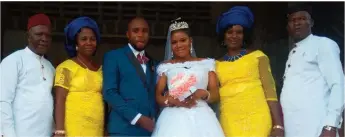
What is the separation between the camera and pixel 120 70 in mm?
4766

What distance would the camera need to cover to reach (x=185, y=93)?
4703 mm

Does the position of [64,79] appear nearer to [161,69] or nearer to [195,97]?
[161,69]

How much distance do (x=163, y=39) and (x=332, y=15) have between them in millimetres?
1802

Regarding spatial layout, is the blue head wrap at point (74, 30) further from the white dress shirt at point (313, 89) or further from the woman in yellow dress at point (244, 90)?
the white dress shirt at point (313, 89)

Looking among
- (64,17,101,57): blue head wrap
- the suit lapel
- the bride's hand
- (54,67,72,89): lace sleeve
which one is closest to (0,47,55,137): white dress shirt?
(54,67,72,89): lace sleeve

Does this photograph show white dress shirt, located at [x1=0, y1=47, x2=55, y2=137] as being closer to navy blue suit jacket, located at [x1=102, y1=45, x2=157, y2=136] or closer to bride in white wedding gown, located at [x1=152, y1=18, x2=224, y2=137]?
navy blue suit jacket, located at [x1=102, y1=45, x2=157, y2=136]

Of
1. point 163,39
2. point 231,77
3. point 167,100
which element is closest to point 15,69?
point 167,100

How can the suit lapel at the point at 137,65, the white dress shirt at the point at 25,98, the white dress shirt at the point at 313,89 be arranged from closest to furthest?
the white dress shirt at the point at 313,89 → the white dress shirt at the point at 25,98 → the suit lapel at the point at 137,65

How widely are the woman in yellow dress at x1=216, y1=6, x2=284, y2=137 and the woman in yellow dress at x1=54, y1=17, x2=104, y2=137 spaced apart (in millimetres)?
874

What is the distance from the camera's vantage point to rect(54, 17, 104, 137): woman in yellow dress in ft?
15.5

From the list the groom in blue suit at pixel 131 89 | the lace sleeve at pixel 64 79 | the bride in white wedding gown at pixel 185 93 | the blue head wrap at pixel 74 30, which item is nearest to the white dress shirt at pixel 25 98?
the lace sleeve at pixel 64 79

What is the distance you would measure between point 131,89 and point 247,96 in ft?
2.63

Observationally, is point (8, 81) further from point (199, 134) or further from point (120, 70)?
point (199, 134)

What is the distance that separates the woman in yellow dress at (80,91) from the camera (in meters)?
4.71
